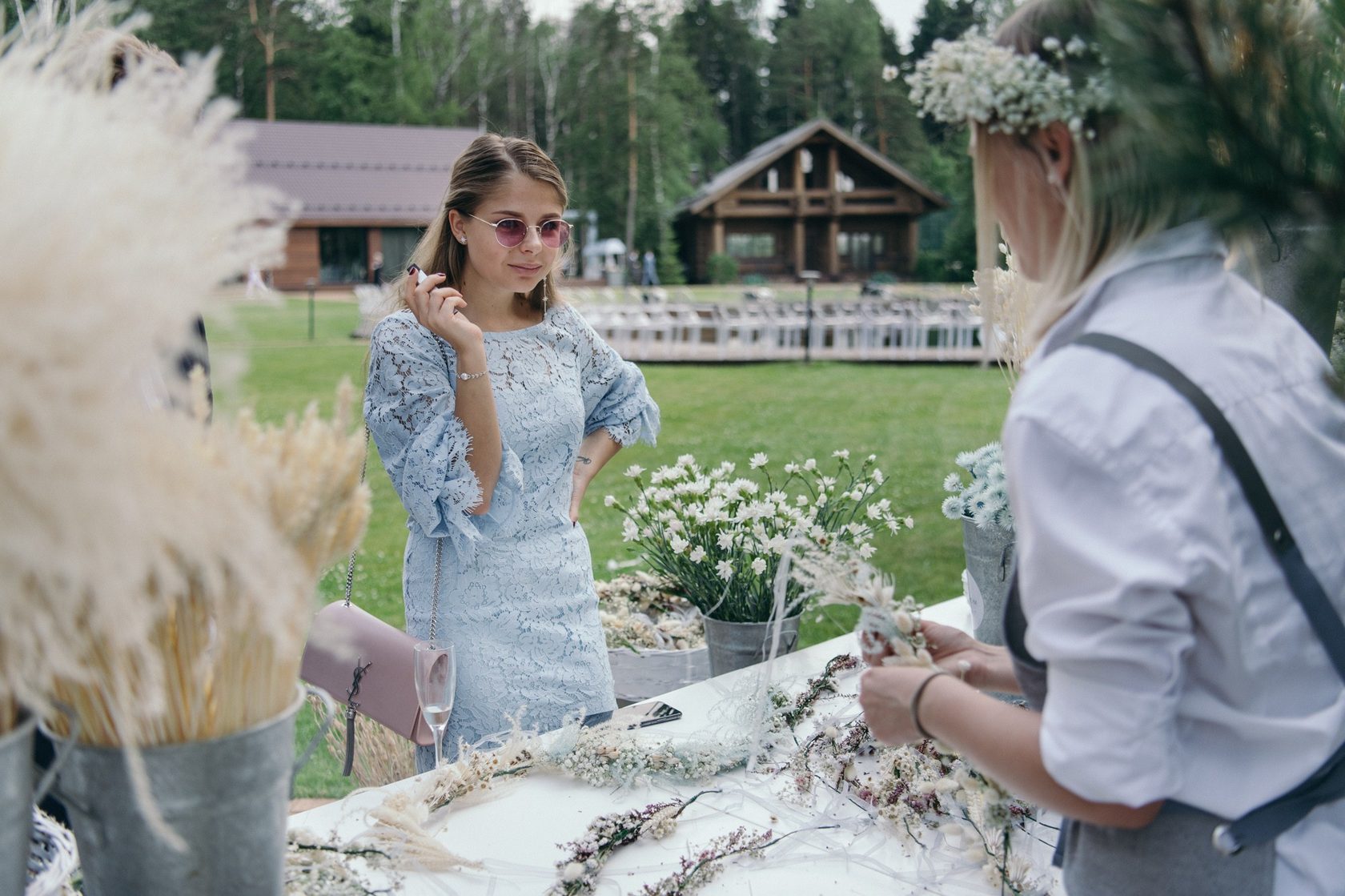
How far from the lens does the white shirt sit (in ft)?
2.81

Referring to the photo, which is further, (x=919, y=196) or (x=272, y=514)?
(x=919, y=196)

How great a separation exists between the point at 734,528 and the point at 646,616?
1.04m

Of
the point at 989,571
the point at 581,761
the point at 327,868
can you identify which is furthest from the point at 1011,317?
the point at 327,868

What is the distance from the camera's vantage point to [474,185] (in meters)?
2.53

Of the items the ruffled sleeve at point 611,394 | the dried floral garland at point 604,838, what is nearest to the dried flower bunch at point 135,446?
the dried floral garland at point 604,838

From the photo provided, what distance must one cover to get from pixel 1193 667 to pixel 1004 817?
416 mm

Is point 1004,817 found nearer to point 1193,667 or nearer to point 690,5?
point 1193,667

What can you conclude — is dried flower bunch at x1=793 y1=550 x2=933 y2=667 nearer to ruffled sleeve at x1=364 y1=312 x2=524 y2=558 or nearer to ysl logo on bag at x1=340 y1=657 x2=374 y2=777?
ysl logo on bag at x1=340 y1=657 x2=374 y2=777

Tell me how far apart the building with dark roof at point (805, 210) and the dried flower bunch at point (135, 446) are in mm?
37023

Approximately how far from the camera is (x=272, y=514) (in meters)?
0.87

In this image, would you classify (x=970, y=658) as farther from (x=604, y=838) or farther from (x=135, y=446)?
(x=135, y=446)

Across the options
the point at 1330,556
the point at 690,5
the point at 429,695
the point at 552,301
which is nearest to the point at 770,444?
the point at 552,301

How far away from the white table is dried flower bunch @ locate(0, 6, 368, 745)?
23.0 inches

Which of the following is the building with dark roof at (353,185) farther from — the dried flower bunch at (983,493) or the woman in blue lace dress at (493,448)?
the dried flower bunch at (983,493)
